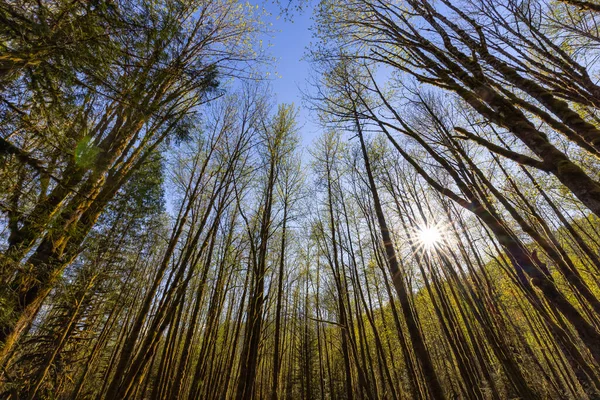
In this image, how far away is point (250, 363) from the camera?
426cm

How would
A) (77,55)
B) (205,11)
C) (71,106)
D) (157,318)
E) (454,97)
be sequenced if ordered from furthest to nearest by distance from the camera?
(454,97), (205,11), (157,318), (71,106), (77,55)

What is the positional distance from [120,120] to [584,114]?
10490mm

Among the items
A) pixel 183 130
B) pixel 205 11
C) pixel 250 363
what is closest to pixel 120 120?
pixel 183 130

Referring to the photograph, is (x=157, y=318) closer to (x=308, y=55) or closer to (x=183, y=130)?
(x=183, y=130)

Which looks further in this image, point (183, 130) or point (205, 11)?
point (205, 11)

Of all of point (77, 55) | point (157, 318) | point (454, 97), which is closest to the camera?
point (77, 55)

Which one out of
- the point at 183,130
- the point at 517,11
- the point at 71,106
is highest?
the point at 517,11

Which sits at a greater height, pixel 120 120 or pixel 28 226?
pixel 120 120

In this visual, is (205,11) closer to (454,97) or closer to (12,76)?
(12,76)

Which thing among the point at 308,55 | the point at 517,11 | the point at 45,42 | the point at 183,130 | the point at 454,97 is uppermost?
the point at 454,97

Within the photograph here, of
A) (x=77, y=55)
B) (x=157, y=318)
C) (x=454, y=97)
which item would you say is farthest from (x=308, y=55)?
(x=157, y=318)

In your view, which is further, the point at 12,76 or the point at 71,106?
the point at 71,106

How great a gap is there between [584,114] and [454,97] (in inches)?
113

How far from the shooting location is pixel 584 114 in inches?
221
